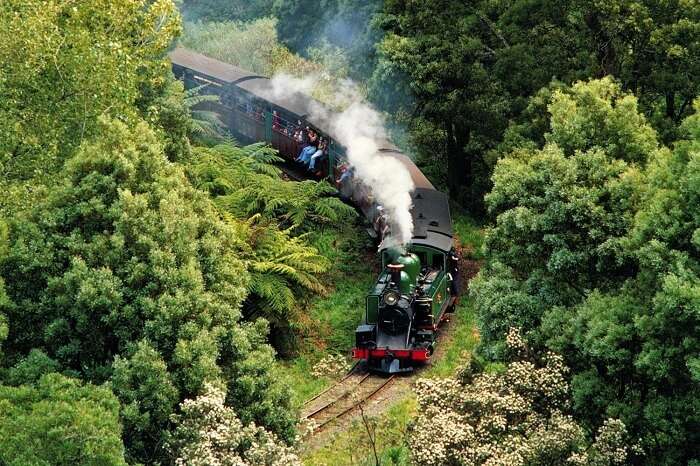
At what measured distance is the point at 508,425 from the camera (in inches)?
680

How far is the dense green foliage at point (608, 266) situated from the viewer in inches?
691

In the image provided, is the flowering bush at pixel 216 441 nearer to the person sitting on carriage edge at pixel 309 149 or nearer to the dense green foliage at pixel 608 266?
the dense green foliage at pixel 608 266

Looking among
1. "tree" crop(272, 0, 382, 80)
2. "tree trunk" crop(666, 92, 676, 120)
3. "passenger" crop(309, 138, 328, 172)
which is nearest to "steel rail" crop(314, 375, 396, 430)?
"passenger" crop(309, 138, 328, 172)

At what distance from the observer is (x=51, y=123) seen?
19844mm

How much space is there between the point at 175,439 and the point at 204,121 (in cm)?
2274

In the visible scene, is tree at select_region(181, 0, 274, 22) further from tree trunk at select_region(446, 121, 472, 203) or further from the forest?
the forest

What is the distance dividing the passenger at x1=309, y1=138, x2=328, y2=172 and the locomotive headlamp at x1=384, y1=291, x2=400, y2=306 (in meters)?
11.3

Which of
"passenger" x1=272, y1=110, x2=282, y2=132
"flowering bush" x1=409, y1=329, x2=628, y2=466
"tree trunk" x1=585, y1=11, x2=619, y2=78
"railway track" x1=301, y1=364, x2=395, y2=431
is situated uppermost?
"tree trunk" x1=585, y1=11, x2=619, y2=78

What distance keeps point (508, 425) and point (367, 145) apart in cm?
1764

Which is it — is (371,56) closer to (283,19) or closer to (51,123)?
(283,19)

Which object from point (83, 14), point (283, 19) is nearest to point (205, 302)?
point (83, 14)

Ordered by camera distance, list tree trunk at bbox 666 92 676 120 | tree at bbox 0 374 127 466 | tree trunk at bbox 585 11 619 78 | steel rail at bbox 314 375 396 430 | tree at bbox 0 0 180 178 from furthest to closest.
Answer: tree trunk at bbox 585 11 619 78 → tree trunk at bbox 666 92 676 120 → steel rail at bbox 314 375 396 430 → tree at bbox 0 0 180 178 → tree at bbox 0 374 127 466

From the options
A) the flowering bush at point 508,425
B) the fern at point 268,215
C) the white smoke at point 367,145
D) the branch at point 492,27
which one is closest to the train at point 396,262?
the white smoke at point 367,145

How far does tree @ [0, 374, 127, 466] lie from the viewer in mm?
14508
